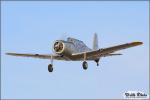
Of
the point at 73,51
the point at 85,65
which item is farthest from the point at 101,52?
the point at 73,51

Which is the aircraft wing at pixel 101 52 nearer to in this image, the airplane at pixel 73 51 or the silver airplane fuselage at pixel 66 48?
the airplane at pixel 73 51

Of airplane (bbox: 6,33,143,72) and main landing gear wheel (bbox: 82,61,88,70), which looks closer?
main landing gear wheel (bbox: 82,61,88,70)

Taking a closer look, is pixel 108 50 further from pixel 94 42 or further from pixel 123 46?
pixel 94 42

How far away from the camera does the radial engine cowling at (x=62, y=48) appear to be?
44656 mm

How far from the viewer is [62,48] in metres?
44.8

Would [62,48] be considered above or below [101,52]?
above

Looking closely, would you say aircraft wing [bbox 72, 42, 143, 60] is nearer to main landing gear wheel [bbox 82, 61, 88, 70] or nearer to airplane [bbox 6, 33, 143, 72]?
airplane [bbox 6, 33, 143, 72]

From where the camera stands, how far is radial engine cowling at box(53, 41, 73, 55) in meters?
44.7

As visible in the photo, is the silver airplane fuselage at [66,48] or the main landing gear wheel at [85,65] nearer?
the main landing gear wheel at [85,65]

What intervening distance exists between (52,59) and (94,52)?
4.61 meters

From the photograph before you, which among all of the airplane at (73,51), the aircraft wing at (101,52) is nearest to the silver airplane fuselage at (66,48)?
the airplane at (73,51)

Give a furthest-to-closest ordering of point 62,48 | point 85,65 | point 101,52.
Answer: point 101,52
point 62,48
point 85,65

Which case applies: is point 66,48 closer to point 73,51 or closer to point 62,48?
point 62,48

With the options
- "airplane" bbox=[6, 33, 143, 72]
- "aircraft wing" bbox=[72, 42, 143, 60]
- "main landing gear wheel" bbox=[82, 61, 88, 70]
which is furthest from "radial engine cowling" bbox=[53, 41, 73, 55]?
"main landing gear wheel" bbox=[82, 61, 88, 70]
